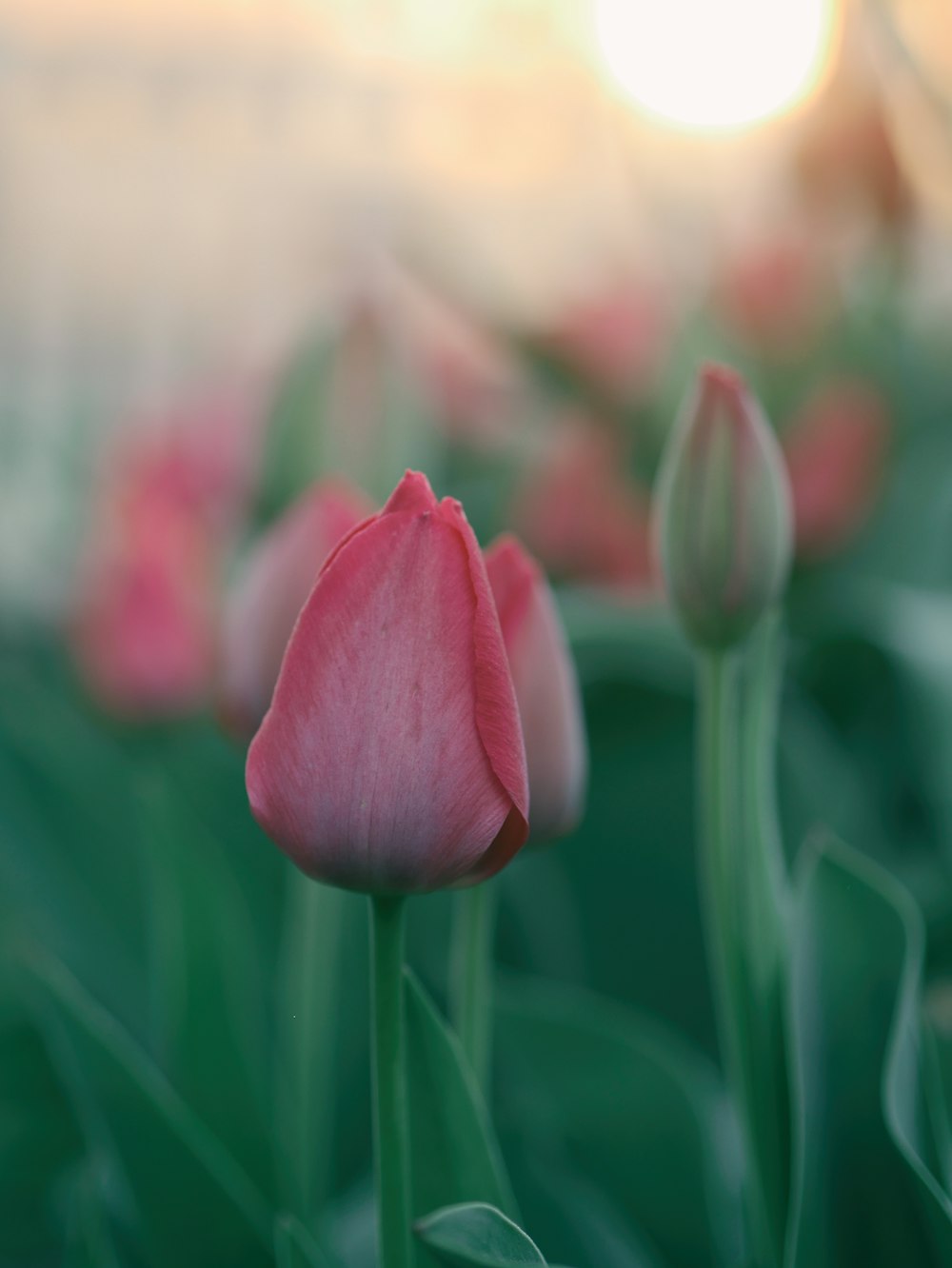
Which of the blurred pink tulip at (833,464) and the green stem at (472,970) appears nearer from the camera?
the green stem at (472,970)

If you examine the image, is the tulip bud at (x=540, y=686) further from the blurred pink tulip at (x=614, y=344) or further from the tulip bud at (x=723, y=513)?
the blurred pink tulip at (x=614, y=344)

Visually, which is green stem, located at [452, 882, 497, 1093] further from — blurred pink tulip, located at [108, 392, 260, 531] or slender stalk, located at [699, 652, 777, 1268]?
blurred pink tulip, located at [108, 392, 260, 531]

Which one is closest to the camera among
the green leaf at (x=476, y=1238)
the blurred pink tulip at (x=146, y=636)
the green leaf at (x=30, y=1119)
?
the green leaf at (x=476, y=1238)

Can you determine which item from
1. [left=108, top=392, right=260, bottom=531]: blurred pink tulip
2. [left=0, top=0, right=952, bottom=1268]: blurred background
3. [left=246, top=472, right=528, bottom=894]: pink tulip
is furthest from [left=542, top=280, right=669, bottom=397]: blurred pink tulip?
[left=246, top=472, right=528, bottom=894]: pink tulip

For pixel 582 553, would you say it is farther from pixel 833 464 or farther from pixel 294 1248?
pixel 294 1248

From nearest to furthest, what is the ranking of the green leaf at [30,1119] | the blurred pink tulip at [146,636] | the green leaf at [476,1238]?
the green leaf at [476,1238] < the green leaf at [30,1119] < the blurred pink tulip at [146,636]

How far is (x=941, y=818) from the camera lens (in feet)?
1.23

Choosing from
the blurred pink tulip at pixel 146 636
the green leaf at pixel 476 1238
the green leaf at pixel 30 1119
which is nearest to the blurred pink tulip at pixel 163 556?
the blurred pink tulip at pixel 146 636

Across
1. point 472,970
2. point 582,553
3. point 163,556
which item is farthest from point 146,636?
point 472,970

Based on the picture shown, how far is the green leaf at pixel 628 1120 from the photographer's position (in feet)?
0.93

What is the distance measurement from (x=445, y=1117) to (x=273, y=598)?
87mm

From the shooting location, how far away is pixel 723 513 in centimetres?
23

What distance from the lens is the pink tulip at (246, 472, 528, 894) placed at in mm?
172

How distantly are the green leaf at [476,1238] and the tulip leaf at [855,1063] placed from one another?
0.20ft
